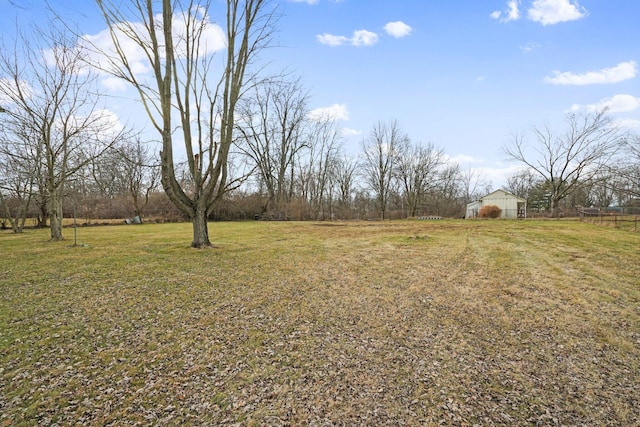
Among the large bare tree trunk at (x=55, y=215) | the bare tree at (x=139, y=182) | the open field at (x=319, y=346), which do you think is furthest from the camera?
the bare tree at (x=139, y=182)

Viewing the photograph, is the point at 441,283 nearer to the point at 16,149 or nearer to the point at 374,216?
the point at 16,149

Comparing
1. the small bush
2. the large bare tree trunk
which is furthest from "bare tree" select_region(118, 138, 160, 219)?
the small bush

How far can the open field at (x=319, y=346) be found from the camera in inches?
89.6

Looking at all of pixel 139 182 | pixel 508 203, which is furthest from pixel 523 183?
pixel 139 182

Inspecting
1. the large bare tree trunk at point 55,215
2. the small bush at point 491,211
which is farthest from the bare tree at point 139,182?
the small bush at point 491,211

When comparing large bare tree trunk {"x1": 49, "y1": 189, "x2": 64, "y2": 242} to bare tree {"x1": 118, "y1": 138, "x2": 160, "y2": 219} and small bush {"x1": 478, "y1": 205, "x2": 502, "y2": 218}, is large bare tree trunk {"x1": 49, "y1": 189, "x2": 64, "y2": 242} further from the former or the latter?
small bush {"x1": 478, "y1": 205, "x2": 502, "y2": 218}

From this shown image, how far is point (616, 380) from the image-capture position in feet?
8.58

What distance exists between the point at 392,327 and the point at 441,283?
238cm

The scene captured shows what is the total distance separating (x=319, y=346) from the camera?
329 centimetres

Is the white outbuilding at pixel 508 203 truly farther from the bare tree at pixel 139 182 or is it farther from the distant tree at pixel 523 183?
the bare tree at pixel 139 182

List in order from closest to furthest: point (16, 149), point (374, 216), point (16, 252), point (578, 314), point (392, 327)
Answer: point (392, 327) < point (578, 314) < point (16, 252) < point (16, 149) < point (374, 216)

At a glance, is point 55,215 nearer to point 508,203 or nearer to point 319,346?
point 319,346

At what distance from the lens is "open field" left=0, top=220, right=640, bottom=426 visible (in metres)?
2.28

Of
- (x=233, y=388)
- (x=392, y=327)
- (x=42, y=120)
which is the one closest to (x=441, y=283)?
(x=392, y=327)
